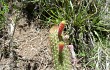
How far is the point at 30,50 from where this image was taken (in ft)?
8.16

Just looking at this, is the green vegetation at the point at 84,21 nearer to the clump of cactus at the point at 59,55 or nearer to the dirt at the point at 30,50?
the dirt at the point at 30,50

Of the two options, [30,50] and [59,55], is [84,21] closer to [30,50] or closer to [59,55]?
[30,50]

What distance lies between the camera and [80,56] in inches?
99.1

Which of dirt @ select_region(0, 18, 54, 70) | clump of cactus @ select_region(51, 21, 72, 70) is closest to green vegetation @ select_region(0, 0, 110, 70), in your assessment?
dirt @ select_region(0, 18, 54, 70)

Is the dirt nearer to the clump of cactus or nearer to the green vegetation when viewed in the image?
the green vegetation

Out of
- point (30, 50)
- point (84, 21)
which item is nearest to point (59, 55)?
point (30, 50)

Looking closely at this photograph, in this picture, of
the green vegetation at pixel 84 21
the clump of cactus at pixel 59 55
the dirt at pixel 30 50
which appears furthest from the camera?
the green vegetation at pixel 84 21

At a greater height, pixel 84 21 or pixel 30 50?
pixel 84 21

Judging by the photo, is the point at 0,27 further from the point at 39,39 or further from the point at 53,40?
the point at 53,40

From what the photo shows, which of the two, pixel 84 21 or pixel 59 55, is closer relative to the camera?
pixel 59 55

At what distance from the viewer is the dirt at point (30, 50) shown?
94.2 inches

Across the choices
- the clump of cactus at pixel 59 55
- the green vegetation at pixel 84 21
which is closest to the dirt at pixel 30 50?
the green vegetation at pixel 84 21

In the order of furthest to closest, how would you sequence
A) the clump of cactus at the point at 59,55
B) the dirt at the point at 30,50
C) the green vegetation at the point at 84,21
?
the green vegetation at the point at 84,21 < the dirt at the point at 30,50 < the clump of cactus at the point at 59,55

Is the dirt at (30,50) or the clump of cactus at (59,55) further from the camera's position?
the dirt at (30,50)
